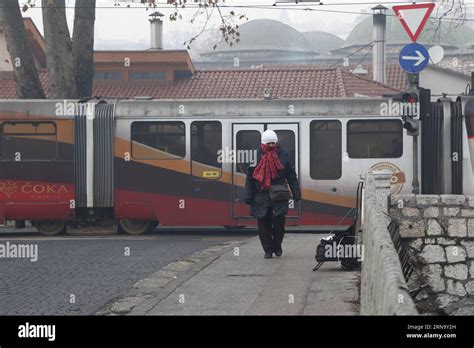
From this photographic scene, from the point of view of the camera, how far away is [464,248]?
19.6 m

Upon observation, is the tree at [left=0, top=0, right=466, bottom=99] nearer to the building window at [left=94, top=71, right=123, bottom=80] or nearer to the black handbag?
the black handbag

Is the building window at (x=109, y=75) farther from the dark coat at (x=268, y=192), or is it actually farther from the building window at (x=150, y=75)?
the dark coat at (x=268, y=192)

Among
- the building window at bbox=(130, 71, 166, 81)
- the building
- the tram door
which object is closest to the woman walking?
the tram door

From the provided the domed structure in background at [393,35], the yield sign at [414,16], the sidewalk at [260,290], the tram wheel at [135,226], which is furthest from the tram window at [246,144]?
the domed structure in background at [393,35]

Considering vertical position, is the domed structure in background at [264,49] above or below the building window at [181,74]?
above

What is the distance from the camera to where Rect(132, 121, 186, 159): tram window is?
23531 mm

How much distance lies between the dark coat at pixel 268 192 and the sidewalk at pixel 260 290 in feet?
2.18

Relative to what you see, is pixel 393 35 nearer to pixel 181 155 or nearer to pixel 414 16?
pixel 181 155

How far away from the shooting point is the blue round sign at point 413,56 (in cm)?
1969

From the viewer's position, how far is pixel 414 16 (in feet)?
64.1

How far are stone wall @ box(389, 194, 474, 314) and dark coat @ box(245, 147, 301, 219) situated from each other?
Result: 12.9 feet

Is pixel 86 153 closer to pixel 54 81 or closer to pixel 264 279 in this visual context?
pixel 54 81

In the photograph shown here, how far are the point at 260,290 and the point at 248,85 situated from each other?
117ft
